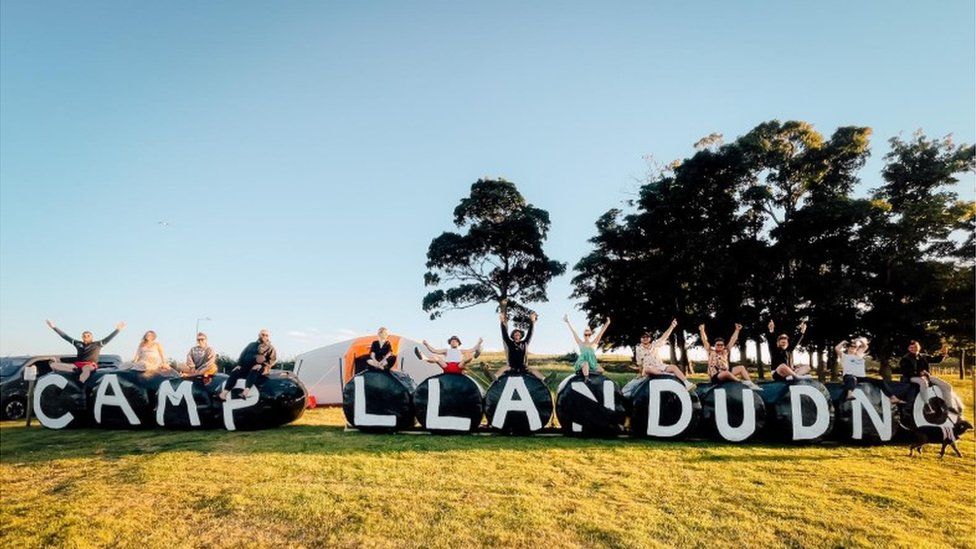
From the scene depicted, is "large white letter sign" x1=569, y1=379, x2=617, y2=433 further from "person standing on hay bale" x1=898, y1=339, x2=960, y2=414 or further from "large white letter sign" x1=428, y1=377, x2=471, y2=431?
"person standing on hay bale" x1=898, y1=339, x2=960, y2=414

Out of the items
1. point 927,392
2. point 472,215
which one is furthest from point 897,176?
point 472,215

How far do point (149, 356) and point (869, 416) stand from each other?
657 inches

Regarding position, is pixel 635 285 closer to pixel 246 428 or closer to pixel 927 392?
pixel 927 392

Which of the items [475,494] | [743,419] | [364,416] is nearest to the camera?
[475,494]

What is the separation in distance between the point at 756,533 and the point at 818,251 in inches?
944

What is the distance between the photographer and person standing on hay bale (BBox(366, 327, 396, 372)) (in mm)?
11578

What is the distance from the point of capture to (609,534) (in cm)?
554

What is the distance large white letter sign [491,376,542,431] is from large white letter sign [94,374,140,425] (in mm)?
8643

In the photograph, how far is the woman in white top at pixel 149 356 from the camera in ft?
41.3

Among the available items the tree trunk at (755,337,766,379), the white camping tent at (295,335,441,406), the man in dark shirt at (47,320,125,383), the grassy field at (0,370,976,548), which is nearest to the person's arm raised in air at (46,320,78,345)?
the man in dark shirt at (47,320,125,383)

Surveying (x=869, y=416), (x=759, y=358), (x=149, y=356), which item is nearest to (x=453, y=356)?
(x=149, y=356)

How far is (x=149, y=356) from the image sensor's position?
12680mm

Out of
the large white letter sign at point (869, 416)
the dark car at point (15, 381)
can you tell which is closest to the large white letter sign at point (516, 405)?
→ the large white letter sign at point (869, 416)

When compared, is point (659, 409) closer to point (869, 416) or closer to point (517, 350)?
point (517, 350)
